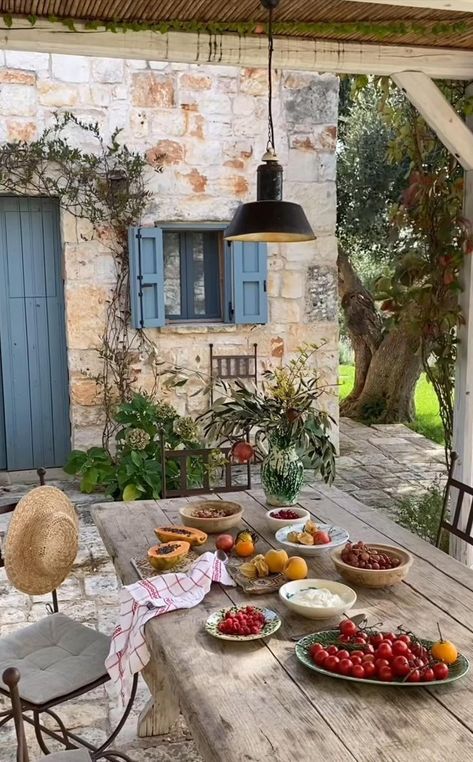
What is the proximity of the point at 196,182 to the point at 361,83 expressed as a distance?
241 cm

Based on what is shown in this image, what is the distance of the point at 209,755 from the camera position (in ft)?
4.80

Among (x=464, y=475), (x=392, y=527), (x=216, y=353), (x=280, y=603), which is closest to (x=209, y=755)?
(x=280, y=603)

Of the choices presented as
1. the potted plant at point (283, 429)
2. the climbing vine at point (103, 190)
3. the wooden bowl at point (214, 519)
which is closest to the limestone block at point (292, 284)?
the climbing vine at point (103, 190)

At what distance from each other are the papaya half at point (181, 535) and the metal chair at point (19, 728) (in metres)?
0.71

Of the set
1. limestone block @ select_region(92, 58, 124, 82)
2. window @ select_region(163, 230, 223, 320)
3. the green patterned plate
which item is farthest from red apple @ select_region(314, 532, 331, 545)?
limestone block @ select_region(92, 58, 124, 82)

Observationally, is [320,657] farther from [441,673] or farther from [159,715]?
[159,715]

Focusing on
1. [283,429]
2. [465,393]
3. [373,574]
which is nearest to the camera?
[373,574]

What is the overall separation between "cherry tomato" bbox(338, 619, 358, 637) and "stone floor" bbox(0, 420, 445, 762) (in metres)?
1.12

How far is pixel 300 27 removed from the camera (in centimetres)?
331

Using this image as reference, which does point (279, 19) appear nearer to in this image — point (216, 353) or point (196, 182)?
point (196, 182)

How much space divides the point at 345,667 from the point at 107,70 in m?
5.39

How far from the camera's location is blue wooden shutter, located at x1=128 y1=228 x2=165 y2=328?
6008 millimetres

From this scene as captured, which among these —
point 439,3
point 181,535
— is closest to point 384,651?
point 181,535

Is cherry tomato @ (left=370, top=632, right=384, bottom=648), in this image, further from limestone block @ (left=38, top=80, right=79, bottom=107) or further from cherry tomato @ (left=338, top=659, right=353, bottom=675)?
limestone block @ (left=38, top=80, right=79, bottom=107)
